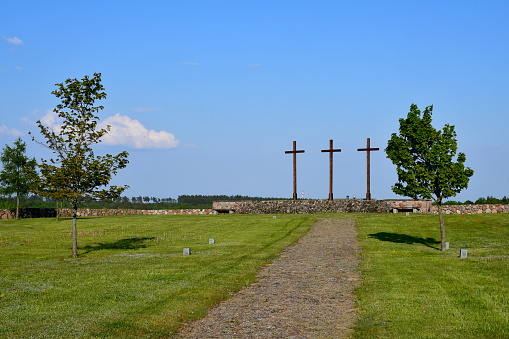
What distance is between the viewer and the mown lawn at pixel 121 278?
12.9m

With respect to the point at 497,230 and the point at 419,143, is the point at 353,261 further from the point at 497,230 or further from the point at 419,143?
the point at 497,230

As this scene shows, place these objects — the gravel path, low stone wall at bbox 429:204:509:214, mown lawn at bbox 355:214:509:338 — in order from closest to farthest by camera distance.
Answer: the gravel path < mown lawn at bbox 355:214:509:338 < low stone wall at bbox 429:204:509:214

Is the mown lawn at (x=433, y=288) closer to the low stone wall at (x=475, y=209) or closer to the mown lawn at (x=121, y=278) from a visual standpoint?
the mown lawn at (x=121, y=278)

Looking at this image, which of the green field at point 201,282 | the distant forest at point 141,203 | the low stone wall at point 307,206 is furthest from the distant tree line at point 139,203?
the green field at point 201,282

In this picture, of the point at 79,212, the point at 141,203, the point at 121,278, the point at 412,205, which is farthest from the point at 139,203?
the point at 121,278

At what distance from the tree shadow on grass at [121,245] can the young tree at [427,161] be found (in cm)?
1558

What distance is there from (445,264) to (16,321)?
16.9 meters

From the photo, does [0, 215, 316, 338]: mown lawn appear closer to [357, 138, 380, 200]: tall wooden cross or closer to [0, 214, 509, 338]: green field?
[0, 214, 509, 338]: green field

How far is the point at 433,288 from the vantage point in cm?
1722

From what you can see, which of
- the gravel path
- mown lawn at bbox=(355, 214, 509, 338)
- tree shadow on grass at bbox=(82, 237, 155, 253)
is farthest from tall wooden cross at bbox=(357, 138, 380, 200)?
the gravel path

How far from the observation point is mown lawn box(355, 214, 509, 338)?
12375 mm

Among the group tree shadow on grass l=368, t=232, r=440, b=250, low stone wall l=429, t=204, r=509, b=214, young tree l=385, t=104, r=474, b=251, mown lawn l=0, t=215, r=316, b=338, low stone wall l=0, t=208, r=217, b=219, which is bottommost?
mown lawn l=0, t=215, r=316, b=338

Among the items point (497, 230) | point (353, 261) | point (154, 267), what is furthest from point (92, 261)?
point (497, 230)

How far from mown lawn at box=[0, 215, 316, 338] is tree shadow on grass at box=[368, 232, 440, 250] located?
566 centimetres
